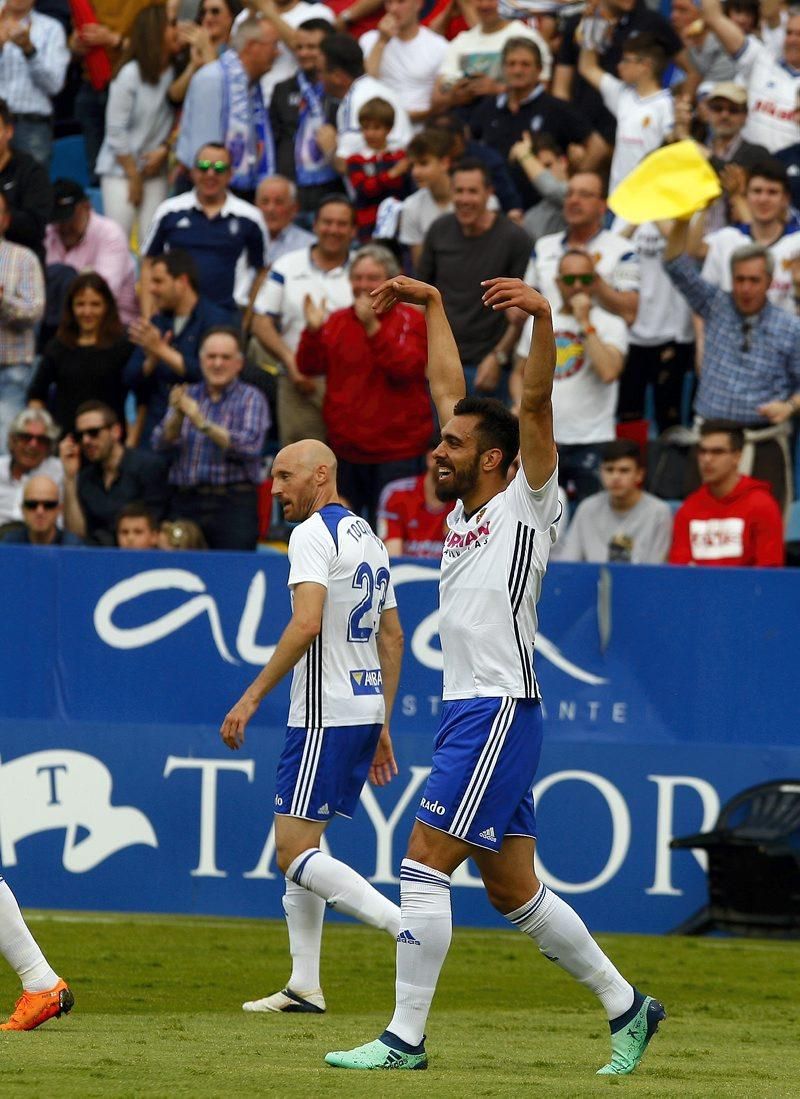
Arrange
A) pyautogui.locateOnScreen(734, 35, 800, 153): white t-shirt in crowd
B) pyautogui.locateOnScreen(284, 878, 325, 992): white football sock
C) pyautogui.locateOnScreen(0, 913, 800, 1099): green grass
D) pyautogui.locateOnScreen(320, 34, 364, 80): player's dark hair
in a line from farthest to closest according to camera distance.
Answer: pyautogui.locateOnScreen(320, 34, 364, 80): player's dark hair
pyautogui.locateOnScreen(734, 35, 800, 153): white t-shirt in crowd
pyautogui.locateOnScreen(284, 878, 325, 992): white football sock
pyautogui.locateOnScreen(0, 913, 800, 1099): green grass

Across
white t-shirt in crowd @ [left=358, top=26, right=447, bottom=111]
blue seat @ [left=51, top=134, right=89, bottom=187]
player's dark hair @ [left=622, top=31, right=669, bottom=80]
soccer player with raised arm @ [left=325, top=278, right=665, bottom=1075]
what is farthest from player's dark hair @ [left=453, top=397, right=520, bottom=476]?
blue seat @ [left=51, top=134, right=89, bottom=187]

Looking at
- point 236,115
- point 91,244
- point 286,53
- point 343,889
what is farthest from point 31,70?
point 343,889

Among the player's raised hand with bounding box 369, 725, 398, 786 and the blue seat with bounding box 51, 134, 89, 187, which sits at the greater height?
the blue seat with bounding box 51, 134, 89, 187

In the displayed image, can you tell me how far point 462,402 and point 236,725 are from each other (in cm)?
158

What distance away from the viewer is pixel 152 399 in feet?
43.9

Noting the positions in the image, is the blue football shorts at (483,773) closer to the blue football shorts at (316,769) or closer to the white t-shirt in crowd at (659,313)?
the blue football shorts at (316,769)

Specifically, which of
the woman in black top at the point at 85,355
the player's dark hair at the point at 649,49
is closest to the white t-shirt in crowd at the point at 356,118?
the player's dark hair at the point at 649,49

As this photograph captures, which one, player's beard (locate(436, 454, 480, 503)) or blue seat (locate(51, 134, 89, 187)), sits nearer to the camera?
player's beard (locate(436, 454, 480, 503))

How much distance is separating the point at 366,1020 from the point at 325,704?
1244mm

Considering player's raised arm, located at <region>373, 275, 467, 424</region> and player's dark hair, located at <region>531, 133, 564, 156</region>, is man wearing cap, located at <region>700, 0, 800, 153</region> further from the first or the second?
player's raised arm, located at <region>373, 275, 467, 424</region>

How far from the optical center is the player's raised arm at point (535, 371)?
586 cm

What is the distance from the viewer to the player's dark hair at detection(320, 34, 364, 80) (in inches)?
596

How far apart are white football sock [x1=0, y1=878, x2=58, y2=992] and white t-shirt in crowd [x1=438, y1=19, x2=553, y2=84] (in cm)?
1006

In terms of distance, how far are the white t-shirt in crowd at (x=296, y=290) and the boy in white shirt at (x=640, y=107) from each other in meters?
2.38
